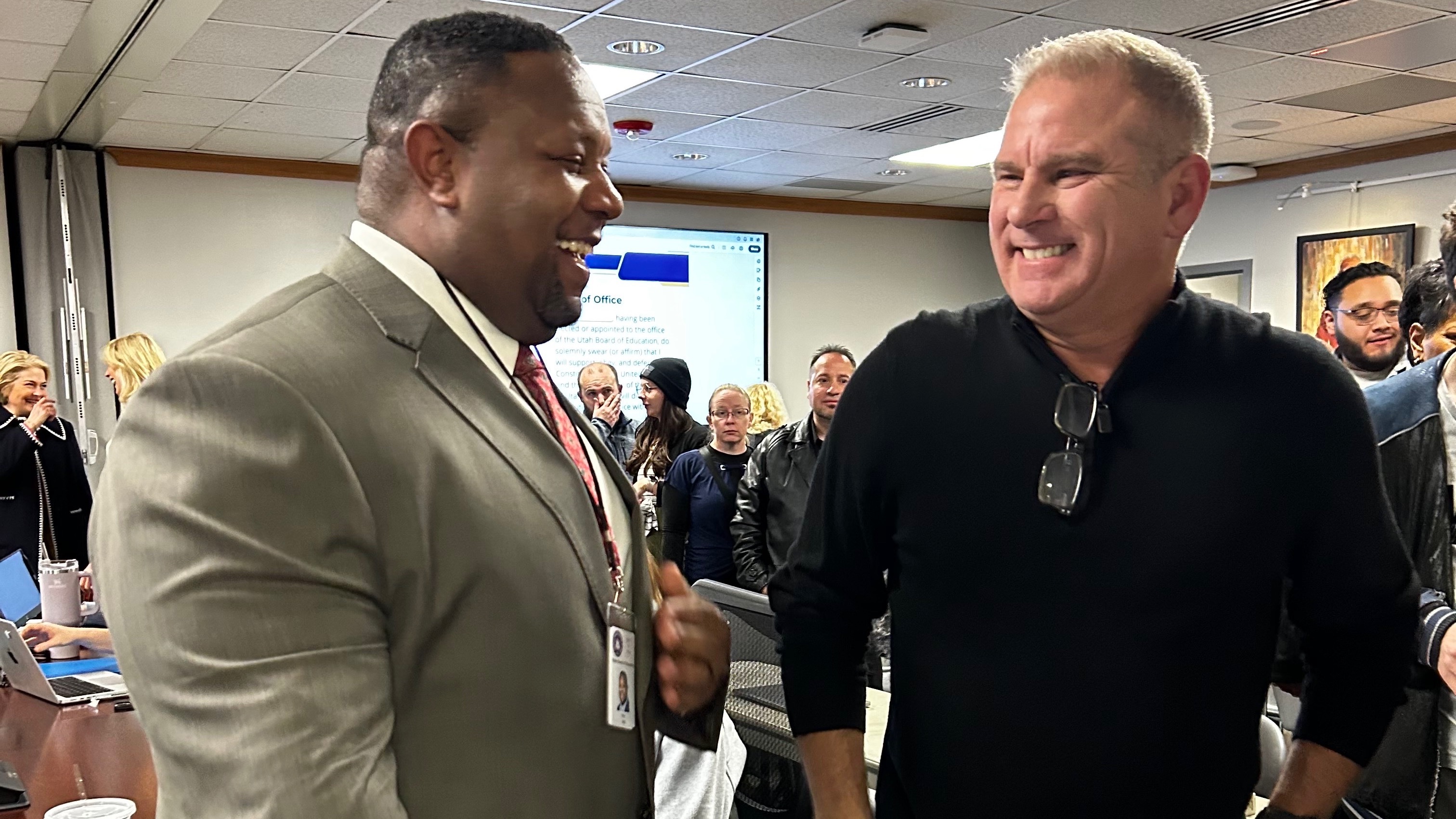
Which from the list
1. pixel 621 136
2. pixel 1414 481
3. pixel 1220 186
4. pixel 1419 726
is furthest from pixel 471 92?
pixel 1220 186

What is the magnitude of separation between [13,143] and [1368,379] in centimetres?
715

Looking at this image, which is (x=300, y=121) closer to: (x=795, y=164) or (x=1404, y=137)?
(x=795, y=164)

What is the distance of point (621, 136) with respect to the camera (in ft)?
23.1

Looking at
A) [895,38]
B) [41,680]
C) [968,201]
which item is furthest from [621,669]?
[968,201]

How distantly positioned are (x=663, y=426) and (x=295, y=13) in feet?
8.51

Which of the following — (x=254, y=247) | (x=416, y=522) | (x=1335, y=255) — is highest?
(x=254, y=247)

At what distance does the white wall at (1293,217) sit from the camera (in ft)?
24.4

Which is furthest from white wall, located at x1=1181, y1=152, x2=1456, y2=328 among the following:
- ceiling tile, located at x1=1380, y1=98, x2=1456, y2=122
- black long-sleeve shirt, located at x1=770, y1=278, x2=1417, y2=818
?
black long-sleeve shirt, located at x1=770, y1=278, x2=1417, y2=818

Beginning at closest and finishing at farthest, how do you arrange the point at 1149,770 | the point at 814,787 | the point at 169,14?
the point at 1149,770
the point at 814,787
the point at 169,14

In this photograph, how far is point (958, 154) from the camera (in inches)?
307

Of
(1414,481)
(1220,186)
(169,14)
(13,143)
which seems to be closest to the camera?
(1414,481)

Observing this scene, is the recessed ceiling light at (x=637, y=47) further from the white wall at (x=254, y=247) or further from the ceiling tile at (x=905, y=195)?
the ceiling tile at (x=905, y=195)

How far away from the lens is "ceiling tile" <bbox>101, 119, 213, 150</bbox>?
649cm

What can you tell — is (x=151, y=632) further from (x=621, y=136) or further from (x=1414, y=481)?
(x=621, y=136)
